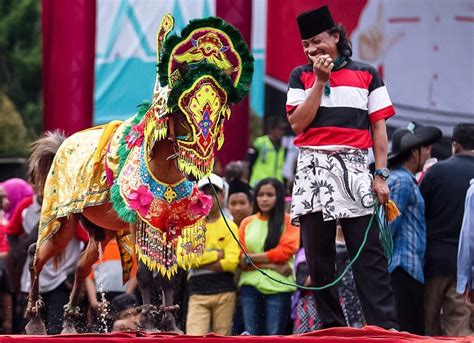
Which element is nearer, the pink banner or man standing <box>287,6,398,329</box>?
man standing <box>287,6,398,329</box>

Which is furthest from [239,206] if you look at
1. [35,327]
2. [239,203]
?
[35,327]

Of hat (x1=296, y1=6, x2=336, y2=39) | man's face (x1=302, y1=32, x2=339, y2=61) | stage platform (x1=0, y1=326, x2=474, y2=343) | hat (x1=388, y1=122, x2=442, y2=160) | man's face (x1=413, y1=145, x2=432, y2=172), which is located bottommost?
stage platform (x1=0, y1=326, x2=474, y2=343)

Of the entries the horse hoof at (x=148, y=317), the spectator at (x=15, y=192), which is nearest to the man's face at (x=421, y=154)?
the horse hoof at (x=148, y=317)

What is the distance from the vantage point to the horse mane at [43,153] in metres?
9.30

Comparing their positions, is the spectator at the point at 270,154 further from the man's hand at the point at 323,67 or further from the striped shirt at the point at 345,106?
the man's hand at the point at 323,67

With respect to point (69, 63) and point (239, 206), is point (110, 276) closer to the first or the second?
point (239, 206)

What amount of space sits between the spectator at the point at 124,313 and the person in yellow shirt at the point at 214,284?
0.70 m

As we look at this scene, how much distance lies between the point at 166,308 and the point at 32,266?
1.49 metres

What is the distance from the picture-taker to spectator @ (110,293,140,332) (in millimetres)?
8648

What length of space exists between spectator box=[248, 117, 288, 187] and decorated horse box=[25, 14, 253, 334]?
569cm

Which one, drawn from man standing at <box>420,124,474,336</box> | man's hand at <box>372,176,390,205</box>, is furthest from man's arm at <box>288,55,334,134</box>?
man standing at <box>420,124,474,336</box>

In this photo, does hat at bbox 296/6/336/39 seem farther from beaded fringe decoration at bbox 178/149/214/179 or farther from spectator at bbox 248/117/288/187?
spectator at bbox 248/117/288/187

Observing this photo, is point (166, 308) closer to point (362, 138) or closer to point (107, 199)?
point (107, 199)

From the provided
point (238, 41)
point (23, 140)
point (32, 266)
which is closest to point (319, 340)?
point (238, 41)
